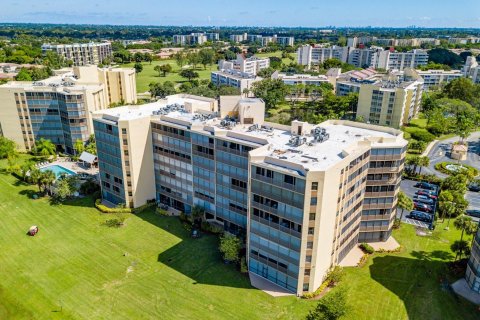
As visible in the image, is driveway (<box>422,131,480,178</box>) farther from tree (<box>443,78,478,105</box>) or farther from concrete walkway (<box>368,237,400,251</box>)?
concrete walkway (<box>368,237,400,251</box>)

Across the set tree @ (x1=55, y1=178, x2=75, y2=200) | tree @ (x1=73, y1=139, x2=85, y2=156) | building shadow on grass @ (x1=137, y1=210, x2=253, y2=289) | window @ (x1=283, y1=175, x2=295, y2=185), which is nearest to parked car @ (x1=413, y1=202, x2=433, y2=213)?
window @ (x1=283, y1=175, x2=295, y2=185)

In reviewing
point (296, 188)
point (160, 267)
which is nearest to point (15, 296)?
point (160, 267)

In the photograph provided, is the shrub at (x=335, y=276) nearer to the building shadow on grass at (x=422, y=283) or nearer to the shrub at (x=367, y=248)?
the building shadow on grass at (x=422, y=283)

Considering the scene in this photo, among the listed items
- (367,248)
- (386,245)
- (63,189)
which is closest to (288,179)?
(367,248)

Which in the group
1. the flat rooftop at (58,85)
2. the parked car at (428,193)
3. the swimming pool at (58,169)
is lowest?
the parked car at (428,193)

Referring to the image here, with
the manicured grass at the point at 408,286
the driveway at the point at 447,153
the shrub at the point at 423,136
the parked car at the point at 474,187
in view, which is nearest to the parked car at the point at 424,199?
the manicured grass at the point at 408,286

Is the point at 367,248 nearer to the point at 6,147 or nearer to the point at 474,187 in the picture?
the point at 474,187

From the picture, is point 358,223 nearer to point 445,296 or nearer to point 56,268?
point 445,296
